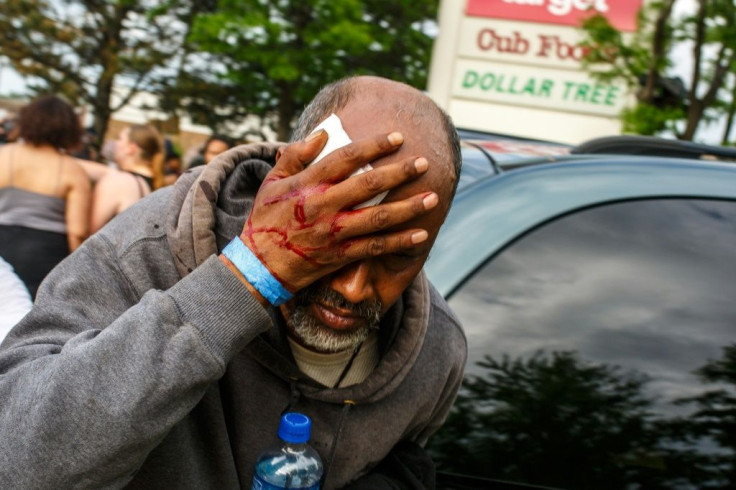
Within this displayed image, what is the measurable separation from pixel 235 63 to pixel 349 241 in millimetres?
17649

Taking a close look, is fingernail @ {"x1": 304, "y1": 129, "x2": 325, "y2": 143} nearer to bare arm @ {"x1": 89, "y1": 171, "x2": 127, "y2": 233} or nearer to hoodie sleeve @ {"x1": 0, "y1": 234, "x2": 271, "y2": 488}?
hoodie sleeve @ {"x1": 0, "y1": 234, "x2": 271, "y2": 488}

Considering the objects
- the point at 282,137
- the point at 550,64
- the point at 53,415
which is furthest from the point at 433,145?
the point at 282,137

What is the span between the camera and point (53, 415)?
1.04 metres

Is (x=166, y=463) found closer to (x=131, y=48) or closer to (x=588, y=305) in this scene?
(x=588, y=305)

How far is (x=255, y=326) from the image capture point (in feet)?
3.70

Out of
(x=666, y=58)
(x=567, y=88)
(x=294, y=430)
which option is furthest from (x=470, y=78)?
(x=294, y=430)

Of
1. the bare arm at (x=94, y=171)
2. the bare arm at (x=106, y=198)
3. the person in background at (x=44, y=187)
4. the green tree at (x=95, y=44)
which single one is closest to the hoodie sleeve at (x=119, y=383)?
the person in background at (x=44, y=187)

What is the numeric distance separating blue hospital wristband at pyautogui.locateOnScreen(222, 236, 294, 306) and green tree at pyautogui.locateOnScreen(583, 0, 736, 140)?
6.18 meters

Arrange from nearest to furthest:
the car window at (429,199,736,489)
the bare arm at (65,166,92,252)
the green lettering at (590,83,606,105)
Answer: the car window at (429,199,736,489)
the bare arm at (65,166,92,252)
the green lettering at (590,83,606,105)

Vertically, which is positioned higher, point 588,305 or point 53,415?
point 53,415

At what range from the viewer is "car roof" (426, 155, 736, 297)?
180cm

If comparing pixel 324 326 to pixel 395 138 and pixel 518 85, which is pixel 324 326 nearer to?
pixel 395 138

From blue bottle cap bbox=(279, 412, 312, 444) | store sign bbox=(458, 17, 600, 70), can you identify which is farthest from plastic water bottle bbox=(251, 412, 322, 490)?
store sign bbox=(458, 17, 600, 70)

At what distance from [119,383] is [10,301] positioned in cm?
65
